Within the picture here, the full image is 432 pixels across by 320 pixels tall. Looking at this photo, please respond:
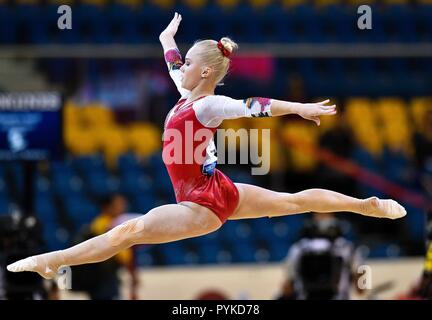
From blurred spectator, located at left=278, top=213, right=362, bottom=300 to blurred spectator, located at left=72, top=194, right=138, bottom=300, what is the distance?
117 cm

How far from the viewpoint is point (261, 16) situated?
406 inches

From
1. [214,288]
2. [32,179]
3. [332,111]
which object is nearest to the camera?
[332,111]

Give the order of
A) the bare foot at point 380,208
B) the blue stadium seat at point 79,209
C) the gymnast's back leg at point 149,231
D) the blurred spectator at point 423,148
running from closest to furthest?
the gymnast's back leg at point 149,231
the bare foot at point 380,208
the blurred spectator at point 423,148
the blue stadium seat at point 79,209

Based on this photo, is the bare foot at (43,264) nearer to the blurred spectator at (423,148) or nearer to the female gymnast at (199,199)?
the female gymnast at (199,199)

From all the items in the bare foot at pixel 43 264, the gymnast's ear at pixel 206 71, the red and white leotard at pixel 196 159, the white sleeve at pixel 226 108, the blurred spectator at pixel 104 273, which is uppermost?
the gymnast's ear at pixel 206 71

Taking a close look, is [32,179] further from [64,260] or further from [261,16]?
[261,16]

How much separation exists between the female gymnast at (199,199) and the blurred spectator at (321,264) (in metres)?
1.85

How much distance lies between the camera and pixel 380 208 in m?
6.42

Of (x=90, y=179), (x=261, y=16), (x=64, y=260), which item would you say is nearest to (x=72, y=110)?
(x=90, y=179)

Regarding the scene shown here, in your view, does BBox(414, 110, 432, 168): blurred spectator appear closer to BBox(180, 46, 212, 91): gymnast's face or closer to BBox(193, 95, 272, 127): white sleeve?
BBox(180, 46, 212, 91): gymnast's face

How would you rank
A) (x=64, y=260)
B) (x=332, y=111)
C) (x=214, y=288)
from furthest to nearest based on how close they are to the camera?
(x=214, y=288) < (x=64, y=260) < (x=332, y=111)

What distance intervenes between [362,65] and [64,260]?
492 cm

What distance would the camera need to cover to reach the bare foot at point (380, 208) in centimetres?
638

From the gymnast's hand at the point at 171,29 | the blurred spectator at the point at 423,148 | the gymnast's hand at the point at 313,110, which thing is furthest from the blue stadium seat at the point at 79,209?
the gymnast's hand at the point at 313,110
